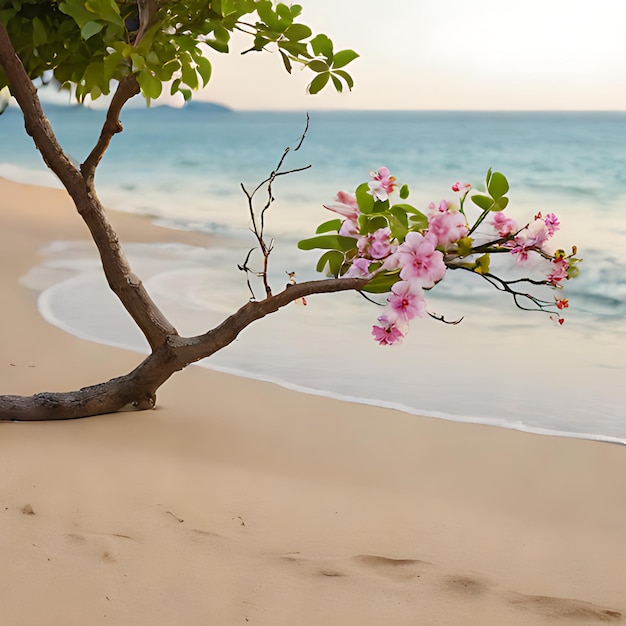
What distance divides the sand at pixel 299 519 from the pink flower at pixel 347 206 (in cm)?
51

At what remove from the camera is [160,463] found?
163cm

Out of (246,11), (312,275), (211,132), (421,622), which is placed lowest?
(421,622)

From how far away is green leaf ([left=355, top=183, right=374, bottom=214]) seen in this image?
146 cm

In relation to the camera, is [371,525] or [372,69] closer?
[371,525]

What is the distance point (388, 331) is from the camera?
144 cm

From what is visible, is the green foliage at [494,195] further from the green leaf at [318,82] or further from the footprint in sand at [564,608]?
the footprint in sand at [564,608]

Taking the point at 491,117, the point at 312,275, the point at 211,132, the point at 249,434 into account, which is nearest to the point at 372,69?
the point at 211,132

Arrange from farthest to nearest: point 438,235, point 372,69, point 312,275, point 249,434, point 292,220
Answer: point 372,69, point 292,220, point 312,275, point 249,434, point 438,235

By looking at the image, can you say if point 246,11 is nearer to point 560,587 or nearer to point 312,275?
point 560,587

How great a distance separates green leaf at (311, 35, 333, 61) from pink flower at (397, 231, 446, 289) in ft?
1.45

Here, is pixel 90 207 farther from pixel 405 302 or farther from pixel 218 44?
pixel 405 302

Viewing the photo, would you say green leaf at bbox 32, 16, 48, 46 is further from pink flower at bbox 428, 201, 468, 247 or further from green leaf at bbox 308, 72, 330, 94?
pink flower at bbox 428, 201, 468, 247

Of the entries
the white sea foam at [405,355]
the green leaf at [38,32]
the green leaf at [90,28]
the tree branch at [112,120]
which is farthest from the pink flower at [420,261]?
the white sea foam at [405,355]

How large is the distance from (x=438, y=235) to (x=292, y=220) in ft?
20.9
